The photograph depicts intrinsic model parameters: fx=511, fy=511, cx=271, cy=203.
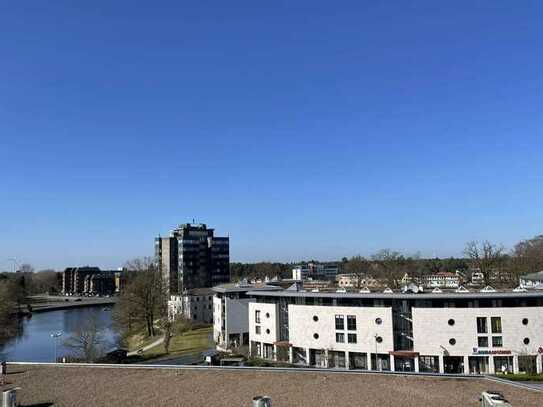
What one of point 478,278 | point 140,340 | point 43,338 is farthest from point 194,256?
point 478,278

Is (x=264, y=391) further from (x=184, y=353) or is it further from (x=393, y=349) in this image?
(x=184, y=353)

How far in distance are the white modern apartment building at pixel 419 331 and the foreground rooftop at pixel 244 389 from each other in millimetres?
15678

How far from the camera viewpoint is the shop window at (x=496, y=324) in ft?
149

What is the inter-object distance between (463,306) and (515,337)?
4.99 m

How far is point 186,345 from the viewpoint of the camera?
6662cm

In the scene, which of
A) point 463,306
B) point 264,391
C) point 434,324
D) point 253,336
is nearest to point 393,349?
point 434,324

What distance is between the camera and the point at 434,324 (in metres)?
46.6

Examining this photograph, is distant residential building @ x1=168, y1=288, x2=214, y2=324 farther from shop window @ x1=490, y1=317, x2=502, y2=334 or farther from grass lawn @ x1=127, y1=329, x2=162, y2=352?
shop window @ x1=490, y1=317, x2=502, y2=334

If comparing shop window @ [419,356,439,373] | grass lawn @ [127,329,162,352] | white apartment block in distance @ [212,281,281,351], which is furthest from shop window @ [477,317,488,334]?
grass lawn @ [127,329,162,352]

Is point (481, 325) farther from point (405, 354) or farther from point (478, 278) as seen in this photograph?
point (478, 278)

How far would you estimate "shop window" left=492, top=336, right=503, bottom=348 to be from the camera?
149ft

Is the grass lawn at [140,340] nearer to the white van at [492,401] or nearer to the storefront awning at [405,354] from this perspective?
the storefront awning at [405,354]

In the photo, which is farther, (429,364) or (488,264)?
(488,264)

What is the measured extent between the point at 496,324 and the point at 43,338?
75409 mm
